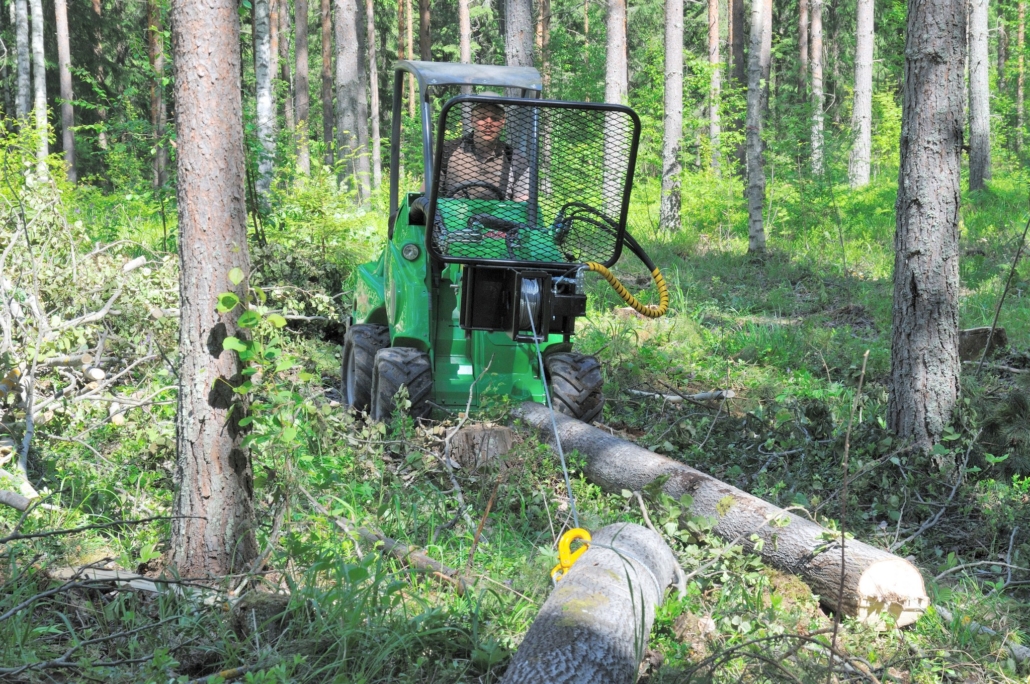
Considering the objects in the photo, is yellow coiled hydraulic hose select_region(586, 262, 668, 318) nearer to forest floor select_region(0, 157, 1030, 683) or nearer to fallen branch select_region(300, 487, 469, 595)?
forest floor select_region(0, 157, 1030, 683)

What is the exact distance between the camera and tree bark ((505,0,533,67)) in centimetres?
1009

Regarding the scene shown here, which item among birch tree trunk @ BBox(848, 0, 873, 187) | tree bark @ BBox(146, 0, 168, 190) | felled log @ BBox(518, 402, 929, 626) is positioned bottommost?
felled log @ BBox(518, 402, 929, 626)

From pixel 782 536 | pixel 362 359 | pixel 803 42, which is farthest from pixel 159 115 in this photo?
pixel 803 42

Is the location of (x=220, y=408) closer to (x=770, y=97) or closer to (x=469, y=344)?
(x=469, y=344)

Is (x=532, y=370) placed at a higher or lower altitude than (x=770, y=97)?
lower

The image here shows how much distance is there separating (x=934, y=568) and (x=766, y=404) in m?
2.48

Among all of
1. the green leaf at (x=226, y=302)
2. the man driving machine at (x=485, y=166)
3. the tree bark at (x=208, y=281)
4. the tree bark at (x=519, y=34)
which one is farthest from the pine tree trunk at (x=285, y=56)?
the green leaf at (x=226, y=302)

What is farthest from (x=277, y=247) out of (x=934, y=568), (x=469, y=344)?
(x=934, y=568)

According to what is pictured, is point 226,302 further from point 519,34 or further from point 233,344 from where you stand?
point 519,34

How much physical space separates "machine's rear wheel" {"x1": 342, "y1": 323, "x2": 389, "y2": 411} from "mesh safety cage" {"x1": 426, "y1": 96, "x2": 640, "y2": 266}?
49.0 inches

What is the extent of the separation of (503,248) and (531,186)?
51cm

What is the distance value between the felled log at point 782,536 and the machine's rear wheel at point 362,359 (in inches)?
57.5

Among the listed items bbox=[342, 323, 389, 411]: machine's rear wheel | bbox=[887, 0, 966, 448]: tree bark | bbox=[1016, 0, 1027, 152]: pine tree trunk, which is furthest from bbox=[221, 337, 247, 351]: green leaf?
bbox=[1016, 0, 1027, 152]: pine tree trunk

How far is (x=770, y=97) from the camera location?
3700 cm
